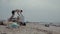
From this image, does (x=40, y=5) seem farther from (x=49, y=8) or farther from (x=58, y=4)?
(x=58, y=4)

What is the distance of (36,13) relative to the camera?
76.3 inches

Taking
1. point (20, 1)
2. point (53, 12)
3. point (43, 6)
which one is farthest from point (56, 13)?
point (20, 1)

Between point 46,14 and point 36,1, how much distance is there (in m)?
0.24

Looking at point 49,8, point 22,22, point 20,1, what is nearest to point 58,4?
point 49,8

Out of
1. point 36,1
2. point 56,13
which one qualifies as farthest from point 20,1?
point 56,13

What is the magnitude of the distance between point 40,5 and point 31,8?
0.14 meters

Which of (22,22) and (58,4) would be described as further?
(58,4)

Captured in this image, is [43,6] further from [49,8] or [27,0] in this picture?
[27,0]

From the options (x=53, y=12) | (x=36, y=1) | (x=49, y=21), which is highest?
(x=36, y=1)

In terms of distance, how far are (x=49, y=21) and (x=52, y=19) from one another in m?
0.06

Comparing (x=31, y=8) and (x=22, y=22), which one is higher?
(x=31, y=8)

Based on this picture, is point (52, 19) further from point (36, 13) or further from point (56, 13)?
point (36, 13)

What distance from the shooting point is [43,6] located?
6.47ft

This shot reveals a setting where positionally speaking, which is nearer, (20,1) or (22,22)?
(22,22)
